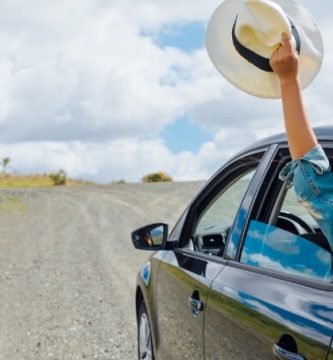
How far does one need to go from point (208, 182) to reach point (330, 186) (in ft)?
5.59

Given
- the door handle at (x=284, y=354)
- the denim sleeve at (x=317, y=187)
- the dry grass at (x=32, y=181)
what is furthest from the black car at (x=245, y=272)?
the dry grass at (x=32, y=181)

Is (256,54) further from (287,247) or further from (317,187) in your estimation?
(287,247)

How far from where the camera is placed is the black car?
2.23 meters

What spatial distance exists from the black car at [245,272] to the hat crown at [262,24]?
0.41 metres

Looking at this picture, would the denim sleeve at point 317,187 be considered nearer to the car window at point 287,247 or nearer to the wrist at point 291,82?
the wrist at point 291,82

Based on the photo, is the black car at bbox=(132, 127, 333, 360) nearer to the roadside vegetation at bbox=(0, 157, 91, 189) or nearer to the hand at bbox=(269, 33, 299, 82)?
the hand at bbox=(269, 33, 299, 82)

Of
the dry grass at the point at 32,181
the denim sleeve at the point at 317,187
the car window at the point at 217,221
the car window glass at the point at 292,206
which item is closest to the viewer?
the denim sleeve at the point at 317,187

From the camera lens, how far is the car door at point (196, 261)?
10.4 feet

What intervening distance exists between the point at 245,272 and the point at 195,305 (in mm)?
513

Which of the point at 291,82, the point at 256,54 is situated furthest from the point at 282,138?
the point at 291,82

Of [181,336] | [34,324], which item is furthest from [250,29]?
[34,324]

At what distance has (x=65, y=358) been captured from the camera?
648 centimetres

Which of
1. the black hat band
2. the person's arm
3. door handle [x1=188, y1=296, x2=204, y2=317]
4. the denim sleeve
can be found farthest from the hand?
door handle [x1=188, y1=296, x2=204, y2=317]

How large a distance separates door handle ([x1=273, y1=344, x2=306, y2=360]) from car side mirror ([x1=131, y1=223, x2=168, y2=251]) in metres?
1.94
